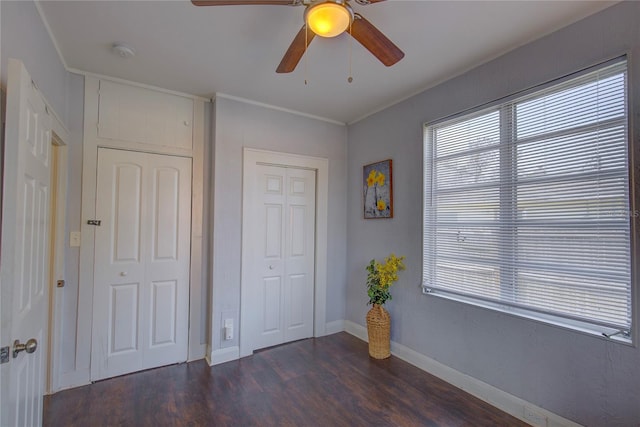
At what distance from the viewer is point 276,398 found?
7.51 feet

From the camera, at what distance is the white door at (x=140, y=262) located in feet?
8.33

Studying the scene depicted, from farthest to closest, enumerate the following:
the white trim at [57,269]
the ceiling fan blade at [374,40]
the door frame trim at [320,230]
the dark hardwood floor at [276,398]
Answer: the door frame trim at [320,230] < the white trim at [57,269] < the dark hardwood floor at [276,398] < the ceiling fan blade at [374,40]

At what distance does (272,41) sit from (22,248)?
1821 mm

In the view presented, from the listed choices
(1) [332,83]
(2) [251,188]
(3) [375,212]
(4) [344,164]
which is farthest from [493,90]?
(2) [251,188]

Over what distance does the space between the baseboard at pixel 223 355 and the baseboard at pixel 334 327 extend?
1103mm

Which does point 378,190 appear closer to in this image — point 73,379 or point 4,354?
point 4,354

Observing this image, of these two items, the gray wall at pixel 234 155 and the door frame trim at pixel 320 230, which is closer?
the gray wall at pixel 234 155

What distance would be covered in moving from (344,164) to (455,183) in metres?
1.56

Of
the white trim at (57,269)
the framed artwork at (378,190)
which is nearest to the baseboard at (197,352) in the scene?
the white trim at (57,269)

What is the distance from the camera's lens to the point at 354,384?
2479 mm

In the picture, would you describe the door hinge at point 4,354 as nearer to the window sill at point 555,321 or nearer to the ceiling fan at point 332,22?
the ceiling fan at point 332,22

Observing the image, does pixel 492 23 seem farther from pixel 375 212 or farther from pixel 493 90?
pixel 375 212

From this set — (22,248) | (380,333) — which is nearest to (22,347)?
(22,248)

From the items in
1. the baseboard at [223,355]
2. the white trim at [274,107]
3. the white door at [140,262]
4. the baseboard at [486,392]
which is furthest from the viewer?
the white trim at [274,107]
